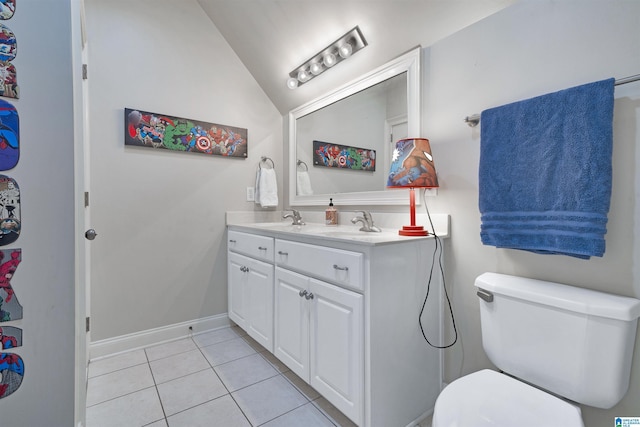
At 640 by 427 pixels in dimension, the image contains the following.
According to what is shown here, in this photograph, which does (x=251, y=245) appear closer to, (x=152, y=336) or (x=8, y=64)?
(x=152, y=336)

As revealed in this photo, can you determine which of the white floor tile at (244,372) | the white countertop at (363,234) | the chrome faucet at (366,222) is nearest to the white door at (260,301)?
the white floor tile at (244,372)

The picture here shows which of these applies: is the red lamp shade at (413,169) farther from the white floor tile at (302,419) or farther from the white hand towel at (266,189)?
the white hand towel at (266,189)

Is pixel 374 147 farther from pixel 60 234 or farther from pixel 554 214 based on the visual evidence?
pixel 60 234

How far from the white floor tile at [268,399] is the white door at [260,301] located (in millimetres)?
194

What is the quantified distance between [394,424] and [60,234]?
4.83ft

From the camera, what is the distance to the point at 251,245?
6.43 ft

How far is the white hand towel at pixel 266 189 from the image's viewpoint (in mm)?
2441

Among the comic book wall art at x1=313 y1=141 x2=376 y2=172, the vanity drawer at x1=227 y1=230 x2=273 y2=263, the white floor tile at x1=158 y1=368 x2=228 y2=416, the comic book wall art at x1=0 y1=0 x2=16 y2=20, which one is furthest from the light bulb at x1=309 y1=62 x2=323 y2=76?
the white floor tile at x1=158 y1=368 x2=228 y2=416

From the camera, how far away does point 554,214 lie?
1.03 meters

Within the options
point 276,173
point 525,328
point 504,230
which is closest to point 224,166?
point 276,173

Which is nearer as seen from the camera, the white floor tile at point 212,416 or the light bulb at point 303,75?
the white floor tile at point 212,416

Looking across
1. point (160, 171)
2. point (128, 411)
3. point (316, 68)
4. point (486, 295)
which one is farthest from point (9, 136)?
point (486, 295)

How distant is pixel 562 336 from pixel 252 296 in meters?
1.59

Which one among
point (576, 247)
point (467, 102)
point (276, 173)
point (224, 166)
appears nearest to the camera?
point (576, 247)
